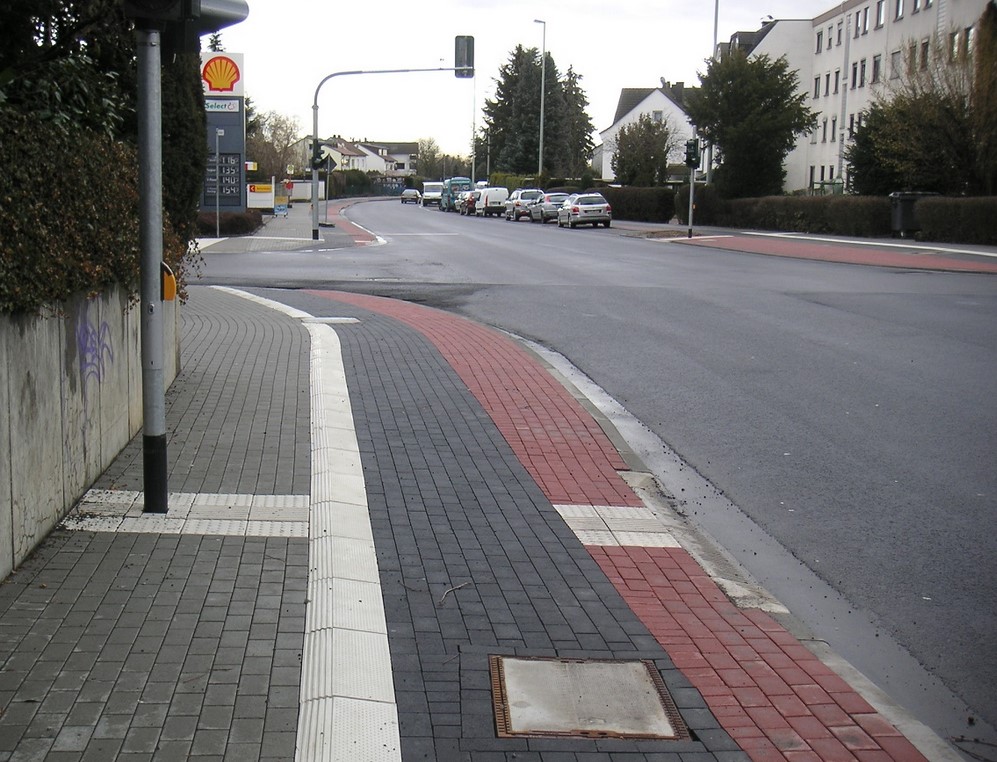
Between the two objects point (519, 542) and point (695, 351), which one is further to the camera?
point (695, 351)

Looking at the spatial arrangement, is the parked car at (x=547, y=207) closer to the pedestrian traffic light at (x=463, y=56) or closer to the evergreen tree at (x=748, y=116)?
the evergreen tree at (x=748, y=116)

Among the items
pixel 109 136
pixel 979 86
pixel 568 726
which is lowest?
pixel 568 726

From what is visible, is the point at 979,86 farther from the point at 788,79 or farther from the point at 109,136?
the point at 109,136

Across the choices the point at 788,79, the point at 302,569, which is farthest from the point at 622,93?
the point at 302,569

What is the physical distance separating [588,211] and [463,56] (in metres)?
16.0

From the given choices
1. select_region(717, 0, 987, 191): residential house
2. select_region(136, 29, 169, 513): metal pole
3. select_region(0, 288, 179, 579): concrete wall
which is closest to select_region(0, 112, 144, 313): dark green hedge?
select_region(0, 288, 179, 579): concrete wall

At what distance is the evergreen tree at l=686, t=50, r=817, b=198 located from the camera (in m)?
51.0

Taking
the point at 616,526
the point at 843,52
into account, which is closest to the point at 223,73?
the point at 843,52

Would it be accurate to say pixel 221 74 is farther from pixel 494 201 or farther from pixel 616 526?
pixel 616 526

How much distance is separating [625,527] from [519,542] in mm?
775

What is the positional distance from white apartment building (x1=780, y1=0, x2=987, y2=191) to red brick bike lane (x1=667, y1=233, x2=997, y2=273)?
9409mm

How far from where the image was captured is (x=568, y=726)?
13.8 feet

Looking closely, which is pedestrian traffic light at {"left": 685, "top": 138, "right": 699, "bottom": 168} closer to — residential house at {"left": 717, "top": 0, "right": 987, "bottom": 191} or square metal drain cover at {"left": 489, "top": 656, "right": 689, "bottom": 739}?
residential house at {"left": 717, "top": 0, "right": 987, "bottom": 191}

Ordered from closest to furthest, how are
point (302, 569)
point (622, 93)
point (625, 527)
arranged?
1. point (302, 569)
2. point (625, 527)
3. point (622, 93)
